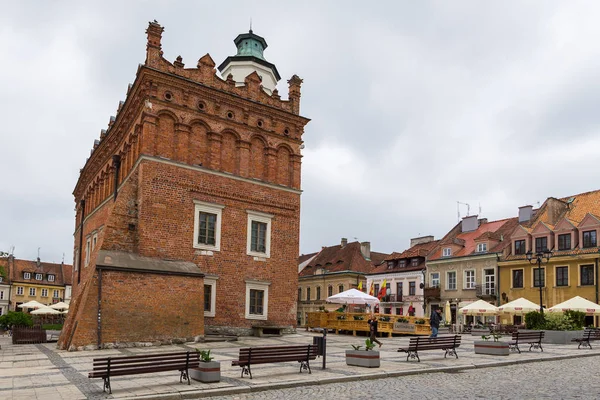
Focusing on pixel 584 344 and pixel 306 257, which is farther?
pixel 306 257

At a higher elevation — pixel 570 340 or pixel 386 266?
pixel 386 266

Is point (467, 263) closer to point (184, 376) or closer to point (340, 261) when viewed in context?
point (340, 261)

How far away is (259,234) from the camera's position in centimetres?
2681

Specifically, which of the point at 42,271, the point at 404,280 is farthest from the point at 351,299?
the point at 42,271

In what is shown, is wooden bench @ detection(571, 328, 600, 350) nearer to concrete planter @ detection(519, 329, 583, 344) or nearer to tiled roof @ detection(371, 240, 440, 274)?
concrete planter @ detection(519, 329, 583, 344)

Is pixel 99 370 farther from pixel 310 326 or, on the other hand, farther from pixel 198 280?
pixel 310 326

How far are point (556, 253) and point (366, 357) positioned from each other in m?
28.5

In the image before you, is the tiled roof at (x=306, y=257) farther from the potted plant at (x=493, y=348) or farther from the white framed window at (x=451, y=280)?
the potted plant at (x=493, y=348)

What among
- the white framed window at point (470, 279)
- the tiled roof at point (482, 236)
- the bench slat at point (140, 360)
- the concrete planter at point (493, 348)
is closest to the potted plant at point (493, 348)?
the concrete planter at point (493, 348)

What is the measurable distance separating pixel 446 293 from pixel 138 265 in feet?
102

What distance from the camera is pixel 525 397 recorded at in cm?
1038

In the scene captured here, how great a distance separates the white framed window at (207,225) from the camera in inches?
966

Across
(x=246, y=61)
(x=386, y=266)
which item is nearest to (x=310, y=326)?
(x=246, y=61)

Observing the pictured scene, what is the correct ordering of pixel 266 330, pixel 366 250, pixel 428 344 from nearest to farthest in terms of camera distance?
pixel 428 344
pixel 266 330
pixel 366 250
